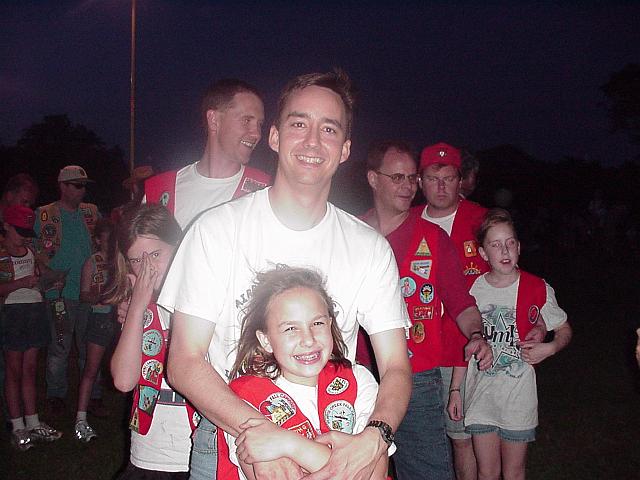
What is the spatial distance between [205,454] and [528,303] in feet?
8.12

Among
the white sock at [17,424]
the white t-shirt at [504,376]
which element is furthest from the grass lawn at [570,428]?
the white t-shirt at [504,376]

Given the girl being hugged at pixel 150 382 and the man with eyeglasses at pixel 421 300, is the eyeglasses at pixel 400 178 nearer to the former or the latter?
the man with eyeglasses at pixel 421 300

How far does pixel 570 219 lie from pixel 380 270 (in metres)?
34.3

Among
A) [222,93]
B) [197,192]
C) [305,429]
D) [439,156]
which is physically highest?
[222,93]

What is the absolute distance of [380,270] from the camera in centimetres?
261

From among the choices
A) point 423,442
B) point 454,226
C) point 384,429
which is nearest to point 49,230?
point 454,226

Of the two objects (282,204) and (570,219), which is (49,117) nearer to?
(570,219)

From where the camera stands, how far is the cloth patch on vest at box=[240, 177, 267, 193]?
4.20m

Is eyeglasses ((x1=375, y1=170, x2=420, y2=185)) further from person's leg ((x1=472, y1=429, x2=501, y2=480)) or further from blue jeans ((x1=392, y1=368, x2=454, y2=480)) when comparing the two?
person's leg ((x1=472, y1=429, x2=501, y2=480))

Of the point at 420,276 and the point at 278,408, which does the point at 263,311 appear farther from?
the point at 420,276

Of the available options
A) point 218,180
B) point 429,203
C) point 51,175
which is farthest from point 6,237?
point 51,175

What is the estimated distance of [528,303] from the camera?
4.14 meters

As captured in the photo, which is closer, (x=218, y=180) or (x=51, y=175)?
(x=218, y=180)

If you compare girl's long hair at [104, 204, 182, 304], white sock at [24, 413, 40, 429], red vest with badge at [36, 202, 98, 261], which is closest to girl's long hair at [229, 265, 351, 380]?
girl's long hair at [104, 204, 182, 304]
